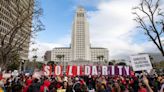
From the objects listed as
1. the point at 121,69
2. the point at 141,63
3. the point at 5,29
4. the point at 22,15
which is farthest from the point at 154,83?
the point at 5,29

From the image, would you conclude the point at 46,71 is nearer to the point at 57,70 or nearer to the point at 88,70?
the point at 57,70

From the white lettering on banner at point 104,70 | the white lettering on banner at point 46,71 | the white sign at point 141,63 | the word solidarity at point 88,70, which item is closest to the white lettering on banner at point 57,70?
the word solidarity at point 88,70

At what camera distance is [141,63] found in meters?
9.26

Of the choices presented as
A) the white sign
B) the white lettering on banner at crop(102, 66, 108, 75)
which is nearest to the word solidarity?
the white lettering on banner at crop(102, 66, 108, 75)

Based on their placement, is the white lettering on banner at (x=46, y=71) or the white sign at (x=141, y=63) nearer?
the white sign at (x=141, y=63)

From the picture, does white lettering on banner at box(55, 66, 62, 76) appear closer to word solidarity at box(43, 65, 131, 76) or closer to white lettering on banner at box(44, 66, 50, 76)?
word solidarity at box(43, 65, 131, 76)

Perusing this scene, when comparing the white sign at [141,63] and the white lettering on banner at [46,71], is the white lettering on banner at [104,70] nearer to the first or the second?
the white lettering on banner at [46,71]

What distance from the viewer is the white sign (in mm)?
9242

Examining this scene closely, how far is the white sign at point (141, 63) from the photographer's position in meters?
Answer: 9.24

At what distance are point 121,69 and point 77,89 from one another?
53.5 feet

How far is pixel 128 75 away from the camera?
2297 centimetres

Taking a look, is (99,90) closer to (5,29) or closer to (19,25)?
(19,25)

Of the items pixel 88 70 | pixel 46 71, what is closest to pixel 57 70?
pixel 46 71

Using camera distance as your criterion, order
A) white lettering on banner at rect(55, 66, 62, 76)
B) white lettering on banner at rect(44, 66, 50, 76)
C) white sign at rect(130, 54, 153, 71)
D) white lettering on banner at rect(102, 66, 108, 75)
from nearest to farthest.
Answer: white sign at rect(130, 54, 153, 71) → white lettering on banner at rect(44, 66, 50, 76) → white lettering on banner at rect(55, 66, 62, 76) → white lettering on banner at rect(102, 66, 108, 75)
